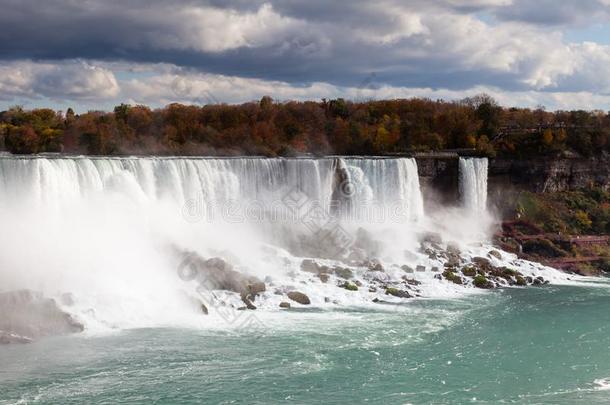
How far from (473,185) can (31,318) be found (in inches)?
992

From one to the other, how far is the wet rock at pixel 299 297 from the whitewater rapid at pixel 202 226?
266 mm

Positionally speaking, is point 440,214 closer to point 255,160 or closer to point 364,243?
point 364,243

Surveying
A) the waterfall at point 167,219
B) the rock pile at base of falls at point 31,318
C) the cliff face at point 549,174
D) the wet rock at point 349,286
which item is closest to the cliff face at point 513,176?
the cliff face at point 549,174

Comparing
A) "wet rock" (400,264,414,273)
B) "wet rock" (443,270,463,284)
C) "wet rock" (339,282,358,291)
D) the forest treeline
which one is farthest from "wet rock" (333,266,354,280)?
the forest treeline

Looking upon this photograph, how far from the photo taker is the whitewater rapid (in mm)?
23297

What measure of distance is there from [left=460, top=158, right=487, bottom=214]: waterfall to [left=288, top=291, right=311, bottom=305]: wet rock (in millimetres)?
16441

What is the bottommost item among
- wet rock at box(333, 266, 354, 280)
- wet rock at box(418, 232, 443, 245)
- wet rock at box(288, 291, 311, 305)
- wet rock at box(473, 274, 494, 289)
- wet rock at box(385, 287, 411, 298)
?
wet rock at box(473, 274, 494, 289)

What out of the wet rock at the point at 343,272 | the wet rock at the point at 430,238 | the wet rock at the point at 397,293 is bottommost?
the wet rock at the point at 397,293

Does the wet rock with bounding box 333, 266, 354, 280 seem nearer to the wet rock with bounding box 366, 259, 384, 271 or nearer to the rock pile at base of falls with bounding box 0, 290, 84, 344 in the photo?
the wet rock with bounding box 366, 259, 384, 271

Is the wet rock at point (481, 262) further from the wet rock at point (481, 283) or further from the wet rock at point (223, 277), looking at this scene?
the wet rock at point (223, 277)

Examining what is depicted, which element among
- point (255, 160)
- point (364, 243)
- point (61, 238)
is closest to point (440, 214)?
point (364, 243)

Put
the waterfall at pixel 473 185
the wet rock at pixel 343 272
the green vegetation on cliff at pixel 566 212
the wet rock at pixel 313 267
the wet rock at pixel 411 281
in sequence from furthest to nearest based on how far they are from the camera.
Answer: the waterfall at pixel 473 185, the green vegetation on cliff at pixel 566 212, the wet rock at pixel 411 281, the wet rock at pixel 313 267, the wet rock at pixel 343 272

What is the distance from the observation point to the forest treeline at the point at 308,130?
45281 millimetres

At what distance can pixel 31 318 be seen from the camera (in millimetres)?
20281
